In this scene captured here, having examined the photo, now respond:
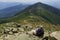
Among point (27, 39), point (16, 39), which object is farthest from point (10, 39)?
point (27, 39)

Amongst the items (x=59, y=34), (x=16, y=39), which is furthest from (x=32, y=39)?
(x=59, y=34)

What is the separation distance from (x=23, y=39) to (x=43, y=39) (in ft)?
10.6

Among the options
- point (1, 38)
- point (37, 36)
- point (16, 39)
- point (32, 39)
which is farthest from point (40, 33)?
point (1, 38)

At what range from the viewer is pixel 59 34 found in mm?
28531

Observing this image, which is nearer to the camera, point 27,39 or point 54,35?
point 27,39

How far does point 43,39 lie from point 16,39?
14.2 ft

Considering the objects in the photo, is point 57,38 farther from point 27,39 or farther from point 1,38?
point 1,38

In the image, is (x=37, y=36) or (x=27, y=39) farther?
(x=37, y=36)

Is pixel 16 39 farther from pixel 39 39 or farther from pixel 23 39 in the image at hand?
pixel 39 39

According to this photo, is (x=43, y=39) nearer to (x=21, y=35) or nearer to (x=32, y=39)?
(x=32, y=39)

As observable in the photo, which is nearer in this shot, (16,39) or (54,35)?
(16,39)

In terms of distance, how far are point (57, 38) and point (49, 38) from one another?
1.33m

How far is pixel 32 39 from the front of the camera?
86.9 ft

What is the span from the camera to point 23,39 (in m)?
26.3
